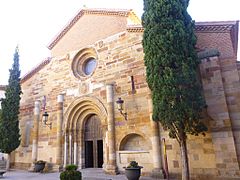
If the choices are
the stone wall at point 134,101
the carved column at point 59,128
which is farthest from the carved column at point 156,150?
the carved column at point 59,128

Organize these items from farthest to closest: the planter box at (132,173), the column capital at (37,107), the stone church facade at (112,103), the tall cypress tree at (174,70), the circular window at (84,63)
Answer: the column capital at (37,107)
the circular window at (84,63)
the stone church facade at (112,103)
the planter box at (132,173)
the tall cypress tree at (174,70)

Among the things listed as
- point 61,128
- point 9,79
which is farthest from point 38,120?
point 9,79

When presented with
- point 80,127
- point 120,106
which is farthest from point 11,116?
point 120,106

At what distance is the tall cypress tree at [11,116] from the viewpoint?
12.1 m

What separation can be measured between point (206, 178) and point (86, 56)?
8.65m

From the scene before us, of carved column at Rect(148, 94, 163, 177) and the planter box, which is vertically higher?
carved column at Rect(148, 94, 163, 177)

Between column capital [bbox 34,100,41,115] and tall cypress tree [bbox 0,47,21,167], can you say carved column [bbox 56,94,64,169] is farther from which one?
tall cypress tree [bbox 0,47,21,167]

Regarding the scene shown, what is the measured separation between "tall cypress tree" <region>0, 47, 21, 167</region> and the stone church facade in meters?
0.78

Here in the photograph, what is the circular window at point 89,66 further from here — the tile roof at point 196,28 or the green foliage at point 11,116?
the green foliage at point 11,116

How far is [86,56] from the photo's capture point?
12234mm

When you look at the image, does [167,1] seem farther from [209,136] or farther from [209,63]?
[209,136]

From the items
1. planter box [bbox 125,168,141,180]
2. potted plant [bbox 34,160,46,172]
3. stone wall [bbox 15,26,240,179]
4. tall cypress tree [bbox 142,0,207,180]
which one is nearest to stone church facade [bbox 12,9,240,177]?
stone wall [bbox 15,26,240,179]

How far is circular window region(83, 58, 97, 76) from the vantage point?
39.0ft

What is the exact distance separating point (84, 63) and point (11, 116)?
5509 millimetres
